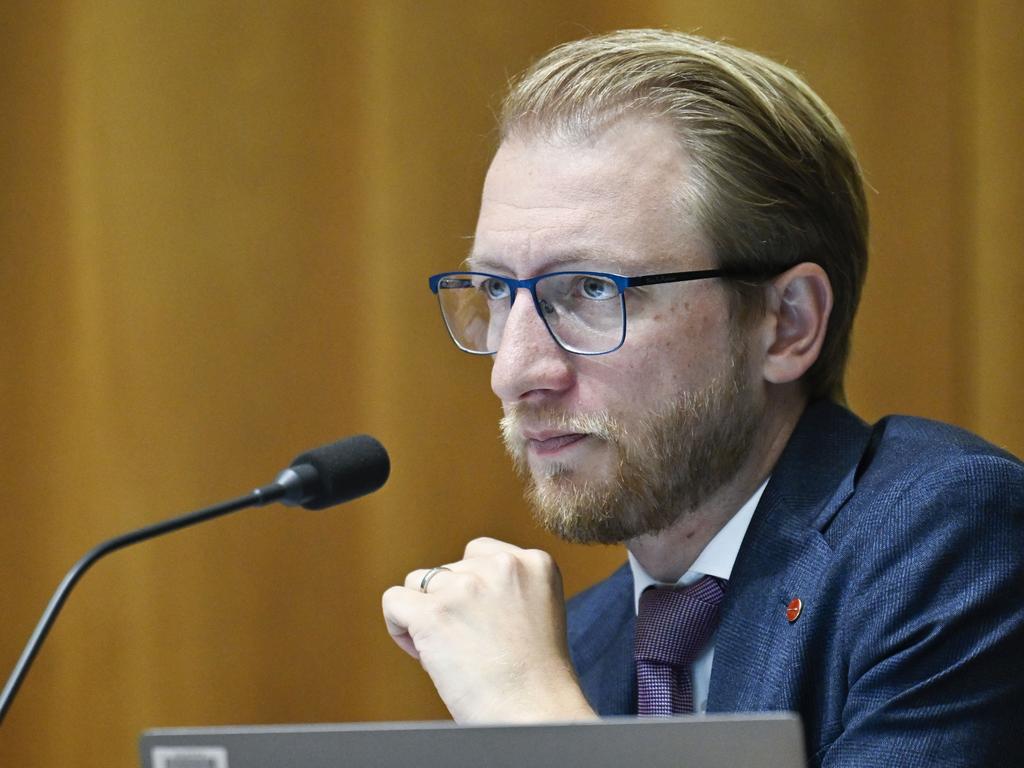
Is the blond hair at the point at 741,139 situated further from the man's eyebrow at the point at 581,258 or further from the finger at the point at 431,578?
the finger at the point at 431,578

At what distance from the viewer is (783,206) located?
162 centimetres

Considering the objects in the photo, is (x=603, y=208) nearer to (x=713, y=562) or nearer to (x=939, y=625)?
(x=713, y=562)

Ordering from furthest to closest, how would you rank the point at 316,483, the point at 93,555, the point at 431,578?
the point at 431,578 < the point at 316,483 < the point at 93,555

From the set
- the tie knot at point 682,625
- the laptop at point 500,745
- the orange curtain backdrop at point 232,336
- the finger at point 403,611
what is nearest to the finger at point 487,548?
the finger at point 403,611

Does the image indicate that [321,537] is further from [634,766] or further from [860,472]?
[634,766]

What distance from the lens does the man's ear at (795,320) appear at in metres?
1.63

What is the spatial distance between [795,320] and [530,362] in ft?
1.22

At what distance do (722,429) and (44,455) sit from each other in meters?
1.35

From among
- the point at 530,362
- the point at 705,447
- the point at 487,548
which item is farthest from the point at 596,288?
the point at 487,548

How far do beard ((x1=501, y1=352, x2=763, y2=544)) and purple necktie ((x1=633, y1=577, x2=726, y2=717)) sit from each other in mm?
97

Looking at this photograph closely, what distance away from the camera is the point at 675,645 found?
1540 mm

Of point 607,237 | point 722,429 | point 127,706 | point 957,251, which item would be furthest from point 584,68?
point 127,706

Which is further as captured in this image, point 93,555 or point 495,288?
point 495,288

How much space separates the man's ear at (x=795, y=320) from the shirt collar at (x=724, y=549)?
15cm
